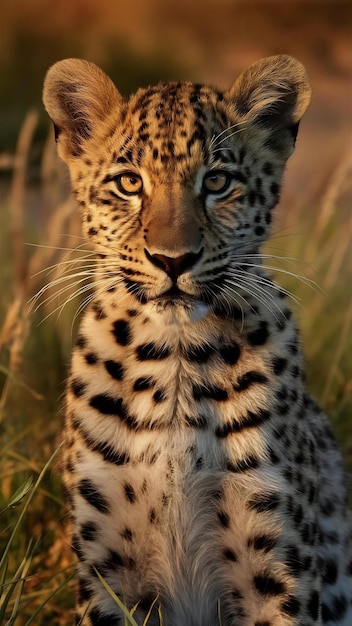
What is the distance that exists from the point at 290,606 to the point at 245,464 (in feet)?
1.56

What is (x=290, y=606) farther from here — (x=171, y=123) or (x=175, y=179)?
(x=171, y=123)

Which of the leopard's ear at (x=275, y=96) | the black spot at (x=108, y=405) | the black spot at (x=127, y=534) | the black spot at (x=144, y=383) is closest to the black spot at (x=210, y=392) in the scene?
the black spot at (x=144, y=383)

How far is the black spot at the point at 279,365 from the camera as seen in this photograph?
345cm

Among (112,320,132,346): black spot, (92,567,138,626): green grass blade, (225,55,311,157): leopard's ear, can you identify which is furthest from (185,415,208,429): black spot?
(225,55,311,157): leopard's ear

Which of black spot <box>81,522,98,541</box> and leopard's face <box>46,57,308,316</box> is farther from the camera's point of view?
black spot <box>81,522,98,541</box>

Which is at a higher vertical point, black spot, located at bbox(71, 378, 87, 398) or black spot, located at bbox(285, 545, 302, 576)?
black spot, located at bbox(71, 378, 87, 398)

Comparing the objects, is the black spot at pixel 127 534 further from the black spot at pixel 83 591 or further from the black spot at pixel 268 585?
the black spot at pixel 268 585

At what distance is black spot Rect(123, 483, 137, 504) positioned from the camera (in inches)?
133

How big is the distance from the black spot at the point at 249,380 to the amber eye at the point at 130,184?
0.69 meters

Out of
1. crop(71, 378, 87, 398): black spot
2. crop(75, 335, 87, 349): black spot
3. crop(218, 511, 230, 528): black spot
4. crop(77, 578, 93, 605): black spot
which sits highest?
crop(75, 335, 87, 349): black spot

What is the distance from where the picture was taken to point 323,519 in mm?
3883

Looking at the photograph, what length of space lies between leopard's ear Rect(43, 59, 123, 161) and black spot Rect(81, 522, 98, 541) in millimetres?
1286

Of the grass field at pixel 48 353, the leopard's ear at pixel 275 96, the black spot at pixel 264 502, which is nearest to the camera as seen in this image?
the black spot at pixel 264 502

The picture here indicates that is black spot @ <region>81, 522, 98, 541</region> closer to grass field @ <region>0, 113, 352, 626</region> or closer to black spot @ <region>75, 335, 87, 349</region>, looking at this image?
grass field @ <region>0, 113, 352, 626</region>
